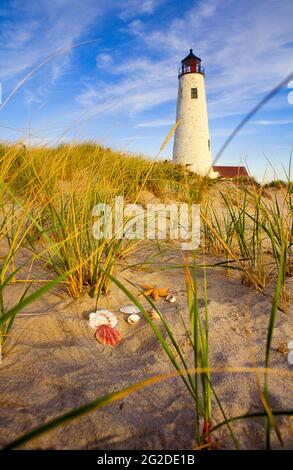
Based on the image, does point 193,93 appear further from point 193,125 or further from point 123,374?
point 123,374

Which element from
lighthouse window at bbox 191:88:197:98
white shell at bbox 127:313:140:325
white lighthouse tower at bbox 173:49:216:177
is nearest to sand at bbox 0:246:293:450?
white shell at bbox 127:313:140:325

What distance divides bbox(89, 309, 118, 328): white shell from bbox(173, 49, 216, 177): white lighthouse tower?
1665 cm

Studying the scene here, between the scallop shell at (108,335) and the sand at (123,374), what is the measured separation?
3cm

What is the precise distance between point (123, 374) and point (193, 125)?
1805 cm

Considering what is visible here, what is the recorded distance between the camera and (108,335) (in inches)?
57.6

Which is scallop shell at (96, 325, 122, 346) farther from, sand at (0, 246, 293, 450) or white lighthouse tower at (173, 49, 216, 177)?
white lighthouse tower at (173, 49, 216, 177)

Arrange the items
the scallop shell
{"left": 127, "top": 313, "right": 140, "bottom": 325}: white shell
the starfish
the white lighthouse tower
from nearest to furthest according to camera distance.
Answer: the scallop shell
{"left": 127, "top": 313, "right": 140, "bottom": 325}: white shell
the starfish
the white lighthouse tower

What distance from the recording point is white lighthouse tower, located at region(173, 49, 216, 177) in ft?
58.4

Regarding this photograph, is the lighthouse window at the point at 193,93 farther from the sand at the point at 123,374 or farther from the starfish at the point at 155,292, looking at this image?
the starfish at the point at 155,292

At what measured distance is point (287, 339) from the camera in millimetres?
1392

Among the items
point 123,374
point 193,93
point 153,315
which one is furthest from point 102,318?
point 193,93
